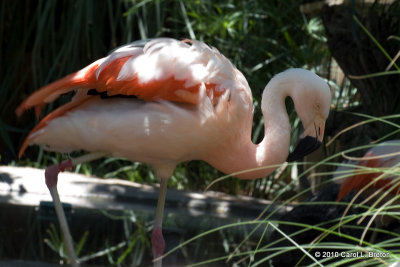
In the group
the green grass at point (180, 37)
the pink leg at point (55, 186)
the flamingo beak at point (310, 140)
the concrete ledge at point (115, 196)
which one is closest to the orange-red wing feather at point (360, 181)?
the flamingo beak at point (310, 140)

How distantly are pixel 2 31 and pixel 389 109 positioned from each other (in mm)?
4468

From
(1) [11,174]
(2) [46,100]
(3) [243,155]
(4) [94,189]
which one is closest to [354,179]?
(3) [243,155]

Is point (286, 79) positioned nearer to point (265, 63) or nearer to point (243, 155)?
point (243, 155)

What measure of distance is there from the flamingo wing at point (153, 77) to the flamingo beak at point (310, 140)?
1.42ft

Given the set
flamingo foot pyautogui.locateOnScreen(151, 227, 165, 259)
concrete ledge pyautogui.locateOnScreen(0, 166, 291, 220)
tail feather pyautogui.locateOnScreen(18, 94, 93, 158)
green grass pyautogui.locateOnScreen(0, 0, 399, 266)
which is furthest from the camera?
green grass pyautogui.locateOnScreen(0, 0, 399, 266)

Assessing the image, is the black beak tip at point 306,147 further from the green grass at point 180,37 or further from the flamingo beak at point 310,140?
the green grass at point 180,37

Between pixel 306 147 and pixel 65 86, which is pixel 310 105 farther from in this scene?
pixel 65 86

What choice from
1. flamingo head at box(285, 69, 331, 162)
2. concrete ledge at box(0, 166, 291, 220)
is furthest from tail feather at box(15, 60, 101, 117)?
concrete ledge at box(0, 166, 291, 220)

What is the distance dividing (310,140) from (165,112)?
728 mm

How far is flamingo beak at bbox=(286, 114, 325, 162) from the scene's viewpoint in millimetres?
3227

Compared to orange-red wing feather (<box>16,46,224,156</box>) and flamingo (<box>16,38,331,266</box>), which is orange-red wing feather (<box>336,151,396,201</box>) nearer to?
flamingo (<box>16,38,331,266</box>)

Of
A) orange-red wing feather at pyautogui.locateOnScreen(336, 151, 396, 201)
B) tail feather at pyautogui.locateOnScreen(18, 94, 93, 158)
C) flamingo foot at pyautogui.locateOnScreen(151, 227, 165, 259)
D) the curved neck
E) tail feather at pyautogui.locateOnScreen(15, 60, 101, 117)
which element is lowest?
flamingo foot at pyautogui.locateOnScreen(151, 227, 165, 259)

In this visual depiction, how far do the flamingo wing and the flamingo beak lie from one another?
43 cm

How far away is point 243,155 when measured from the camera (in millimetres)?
3311
